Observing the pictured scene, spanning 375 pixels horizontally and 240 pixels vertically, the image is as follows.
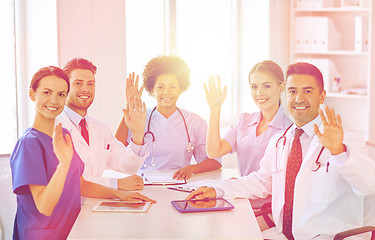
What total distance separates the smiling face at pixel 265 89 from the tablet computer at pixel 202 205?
35.2 inches

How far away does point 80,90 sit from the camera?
2.81 meters

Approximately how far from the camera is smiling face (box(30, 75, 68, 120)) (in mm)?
2148

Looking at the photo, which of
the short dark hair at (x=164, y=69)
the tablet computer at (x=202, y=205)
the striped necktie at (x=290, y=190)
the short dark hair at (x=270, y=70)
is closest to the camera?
the tablet computer at (x=202, y=205)

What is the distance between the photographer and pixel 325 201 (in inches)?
94.0

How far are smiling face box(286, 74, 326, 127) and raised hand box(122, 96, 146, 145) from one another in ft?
2.53

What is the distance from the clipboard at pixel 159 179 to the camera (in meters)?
2.82

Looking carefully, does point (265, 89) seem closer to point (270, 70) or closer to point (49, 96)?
point (270, 70)

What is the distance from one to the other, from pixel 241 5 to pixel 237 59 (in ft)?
1.73

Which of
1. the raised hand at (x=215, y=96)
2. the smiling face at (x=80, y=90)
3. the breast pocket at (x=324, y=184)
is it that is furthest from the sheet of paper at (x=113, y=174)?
the breast pocket at (x=324, y=184)

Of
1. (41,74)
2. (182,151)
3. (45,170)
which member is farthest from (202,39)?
(45,170)

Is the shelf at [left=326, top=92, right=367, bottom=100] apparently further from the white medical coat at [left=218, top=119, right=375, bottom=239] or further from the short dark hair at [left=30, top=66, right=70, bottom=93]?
the short dark hair at [left=30, top=66, right=70, bottom=93]

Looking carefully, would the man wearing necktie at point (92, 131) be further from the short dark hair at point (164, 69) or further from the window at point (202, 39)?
the window at point (202, 39)

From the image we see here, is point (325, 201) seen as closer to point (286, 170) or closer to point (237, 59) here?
point (286, 170)

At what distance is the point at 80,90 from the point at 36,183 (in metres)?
0.86
